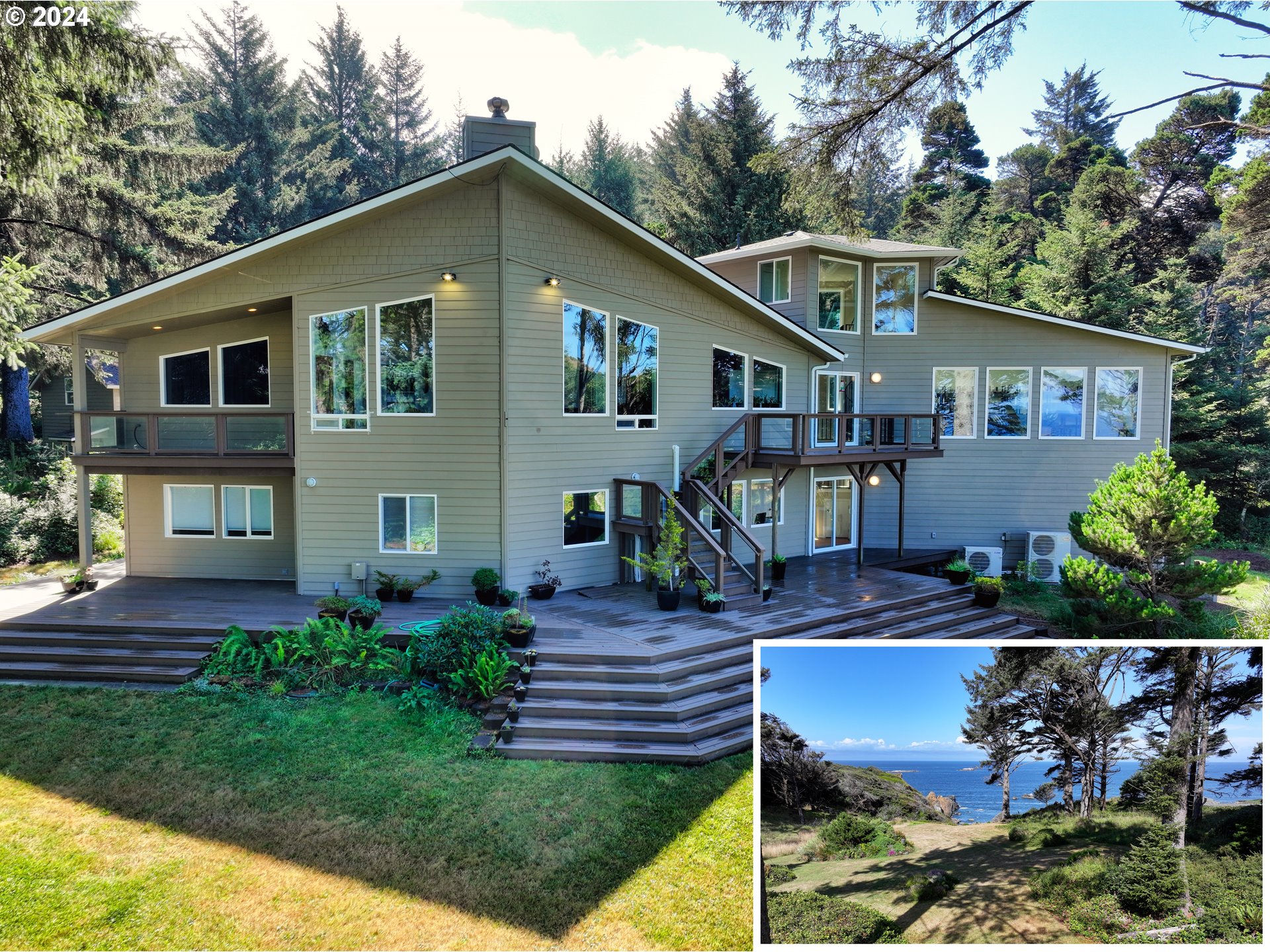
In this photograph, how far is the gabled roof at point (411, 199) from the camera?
37.7ft

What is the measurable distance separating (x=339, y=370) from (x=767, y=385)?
867cm

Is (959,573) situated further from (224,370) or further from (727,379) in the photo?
(224,370)

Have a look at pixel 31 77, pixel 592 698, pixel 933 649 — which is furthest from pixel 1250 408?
pixel 31 77

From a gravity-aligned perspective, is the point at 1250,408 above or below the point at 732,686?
above

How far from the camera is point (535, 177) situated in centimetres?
1192

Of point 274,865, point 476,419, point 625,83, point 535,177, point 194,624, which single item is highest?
point 625,83

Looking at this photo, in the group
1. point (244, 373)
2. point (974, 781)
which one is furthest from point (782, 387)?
point (974, 781)

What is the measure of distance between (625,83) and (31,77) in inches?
449

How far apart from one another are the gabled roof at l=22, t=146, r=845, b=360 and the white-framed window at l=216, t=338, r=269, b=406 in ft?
5.54

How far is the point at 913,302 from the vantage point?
1773 centimetres

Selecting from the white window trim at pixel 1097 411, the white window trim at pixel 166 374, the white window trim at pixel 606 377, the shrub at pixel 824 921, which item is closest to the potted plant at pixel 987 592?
the white window trim at pixel 1097 411

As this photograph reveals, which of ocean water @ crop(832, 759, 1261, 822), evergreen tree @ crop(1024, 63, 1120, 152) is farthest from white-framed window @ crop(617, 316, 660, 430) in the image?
evergreen tree @ crop(1024, 63, 1120, 152)

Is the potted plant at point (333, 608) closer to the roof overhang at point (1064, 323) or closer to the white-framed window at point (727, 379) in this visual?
the white-framed window at point (727, 379)

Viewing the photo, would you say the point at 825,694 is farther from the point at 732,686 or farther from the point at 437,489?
the point at 437,489
